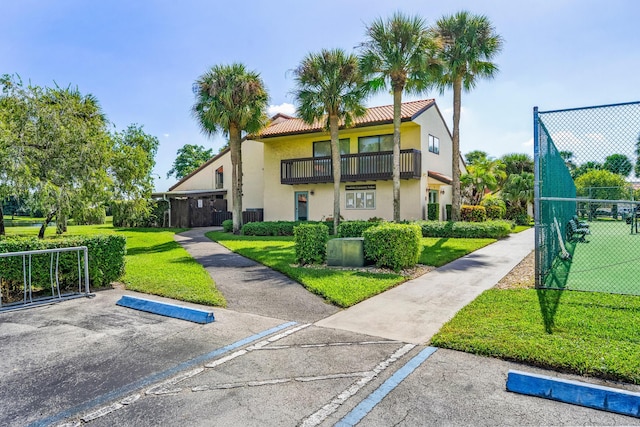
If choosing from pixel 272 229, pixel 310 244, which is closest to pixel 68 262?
pixel 310 244

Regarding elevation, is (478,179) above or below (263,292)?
above

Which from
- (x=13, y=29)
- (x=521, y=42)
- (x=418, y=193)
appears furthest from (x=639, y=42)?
(x=13, y=29)

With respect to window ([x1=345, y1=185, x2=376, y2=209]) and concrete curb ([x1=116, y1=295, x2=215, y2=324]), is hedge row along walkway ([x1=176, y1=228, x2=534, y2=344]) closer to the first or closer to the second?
concrete curb ([x1=116, y1=295, x2=215, y2=324])

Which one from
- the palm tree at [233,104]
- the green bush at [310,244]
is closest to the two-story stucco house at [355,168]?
the palm tree at [233,104]

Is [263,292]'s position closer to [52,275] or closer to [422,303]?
[422,303]

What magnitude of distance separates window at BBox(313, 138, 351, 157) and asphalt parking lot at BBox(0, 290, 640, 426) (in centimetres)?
1882

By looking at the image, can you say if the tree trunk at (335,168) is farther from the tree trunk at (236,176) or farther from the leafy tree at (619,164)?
the leafy tree at (619,164)

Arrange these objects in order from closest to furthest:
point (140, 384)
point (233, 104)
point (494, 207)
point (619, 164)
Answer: point (140, 384)
point (619, 164)
point (233, 104)
point (494, 207)

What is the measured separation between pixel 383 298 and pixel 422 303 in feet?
2.42

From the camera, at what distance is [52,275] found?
7.46 m

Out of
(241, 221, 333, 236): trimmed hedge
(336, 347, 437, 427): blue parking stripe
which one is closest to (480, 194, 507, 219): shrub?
(241, 221, 333, 236): trimmed hedge

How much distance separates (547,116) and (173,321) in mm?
7423

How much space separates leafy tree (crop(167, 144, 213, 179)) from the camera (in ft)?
201

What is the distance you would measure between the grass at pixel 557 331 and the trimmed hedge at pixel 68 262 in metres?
7.15
